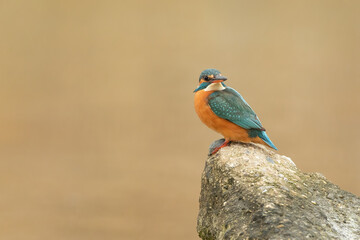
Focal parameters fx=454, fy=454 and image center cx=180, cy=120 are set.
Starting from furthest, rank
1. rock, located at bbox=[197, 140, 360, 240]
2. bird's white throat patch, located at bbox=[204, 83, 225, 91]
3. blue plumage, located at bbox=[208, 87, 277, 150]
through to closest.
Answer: bird's white throat patch, located at bbox=[204, 83, 225, 91], blue plumage, located at bbox=[208, 87, 277, 150], rock, located at bbox=[197, 140, 360, 240]

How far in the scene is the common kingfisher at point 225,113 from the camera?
3.44 meters

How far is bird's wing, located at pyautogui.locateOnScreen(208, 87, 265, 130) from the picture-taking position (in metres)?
3.43

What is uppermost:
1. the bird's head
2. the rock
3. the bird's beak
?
the bird's head

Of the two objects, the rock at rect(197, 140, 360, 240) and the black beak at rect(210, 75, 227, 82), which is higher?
the black beak at rect(210, 75, 227, 82)

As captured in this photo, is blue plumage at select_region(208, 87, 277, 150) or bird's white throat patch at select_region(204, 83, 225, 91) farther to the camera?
bird's white throat patch at select_region(204, 83, 225, 91)

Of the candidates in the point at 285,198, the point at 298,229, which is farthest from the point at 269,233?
the point at 285,198

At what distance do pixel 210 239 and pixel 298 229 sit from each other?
0.85 m

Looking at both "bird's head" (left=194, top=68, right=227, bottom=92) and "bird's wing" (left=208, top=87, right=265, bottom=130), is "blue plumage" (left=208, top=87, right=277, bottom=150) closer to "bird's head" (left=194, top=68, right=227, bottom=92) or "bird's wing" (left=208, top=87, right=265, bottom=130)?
"bird's wing" (left=208, top=87, right=265, bottom=130)

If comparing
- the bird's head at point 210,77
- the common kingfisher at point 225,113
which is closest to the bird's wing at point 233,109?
the common kingfisher at point 225,113

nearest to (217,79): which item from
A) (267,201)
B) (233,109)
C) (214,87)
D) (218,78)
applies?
(218,78)

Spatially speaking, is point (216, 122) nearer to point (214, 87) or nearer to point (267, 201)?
point (214, 87)

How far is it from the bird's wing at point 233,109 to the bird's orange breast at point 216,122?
0.04m

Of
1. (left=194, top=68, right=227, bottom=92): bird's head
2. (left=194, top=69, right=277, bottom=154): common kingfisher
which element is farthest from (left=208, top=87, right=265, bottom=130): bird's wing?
(left=194, top=68, right=227, bottom=92): bird's head

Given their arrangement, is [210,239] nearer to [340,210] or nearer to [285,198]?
[285,198]
